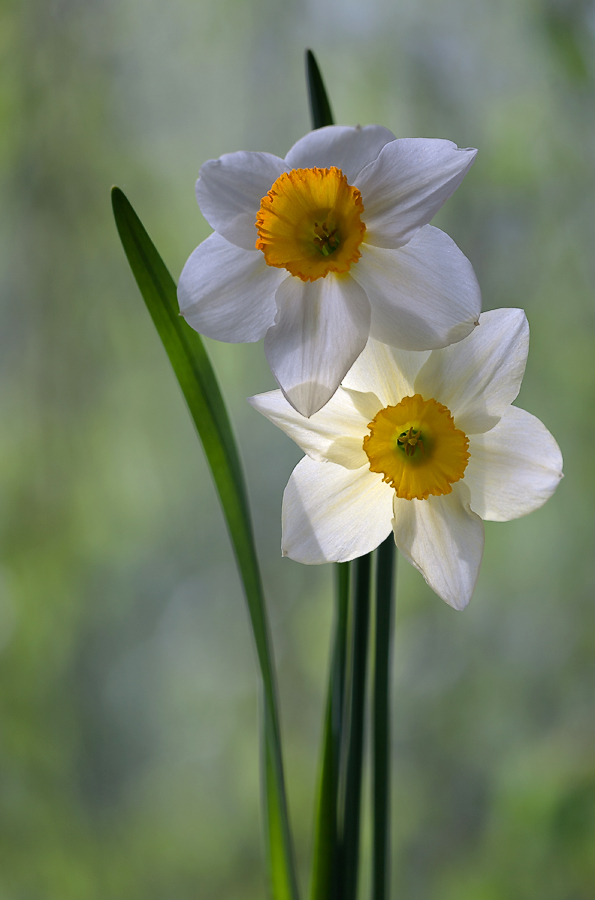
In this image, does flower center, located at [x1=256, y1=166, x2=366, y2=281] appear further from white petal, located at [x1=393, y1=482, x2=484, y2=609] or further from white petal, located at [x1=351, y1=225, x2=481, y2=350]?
white petal, located at [x1=393, y1=482, x2=484, y2=609]

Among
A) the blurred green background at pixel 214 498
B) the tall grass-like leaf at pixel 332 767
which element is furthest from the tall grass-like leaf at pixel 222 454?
the blurred green background at pixel 214 498

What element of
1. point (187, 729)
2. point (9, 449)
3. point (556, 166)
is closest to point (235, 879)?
point (187, 729)

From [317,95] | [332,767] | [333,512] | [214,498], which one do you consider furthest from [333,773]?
[214,498]

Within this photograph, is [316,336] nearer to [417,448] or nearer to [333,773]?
[417,448]

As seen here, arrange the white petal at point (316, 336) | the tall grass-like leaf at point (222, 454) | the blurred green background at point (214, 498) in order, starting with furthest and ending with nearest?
1. the blurred green background at point (214, 498)
2. the tall grass-like leaf at point (222, 454)
3. the white petal at point (316, 336)

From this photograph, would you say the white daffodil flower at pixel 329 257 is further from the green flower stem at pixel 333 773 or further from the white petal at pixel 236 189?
the green flower stem at pixel 333 773

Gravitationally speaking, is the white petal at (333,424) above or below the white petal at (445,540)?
above

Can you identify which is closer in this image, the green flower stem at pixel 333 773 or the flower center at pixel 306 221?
the flower center at pixel 306 221

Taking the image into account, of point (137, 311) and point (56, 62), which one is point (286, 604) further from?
point (56, 62)
